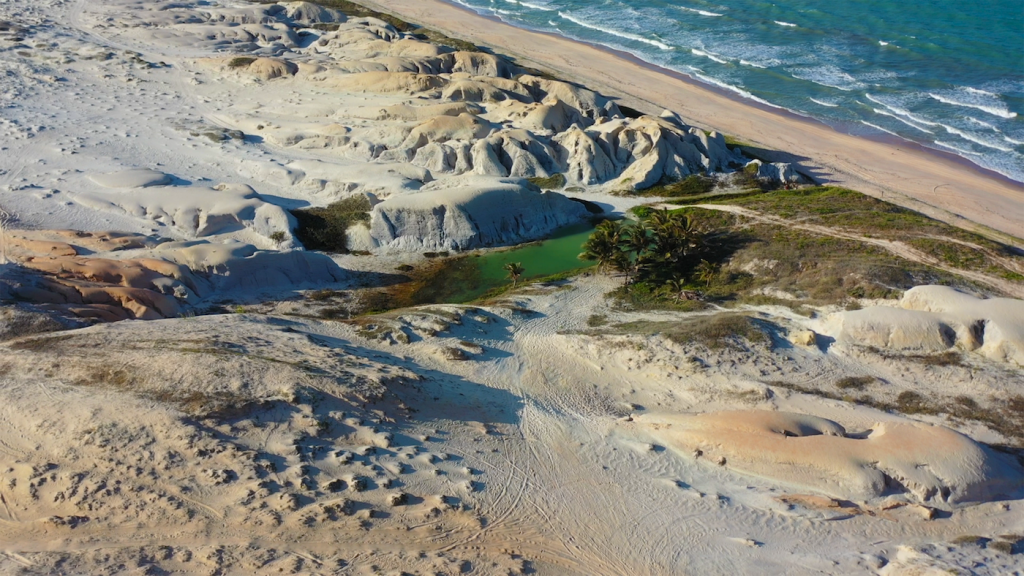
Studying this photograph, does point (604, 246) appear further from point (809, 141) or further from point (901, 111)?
point (901, 111)

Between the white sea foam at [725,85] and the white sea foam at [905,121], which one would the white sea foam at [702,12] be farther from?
the white sea foam at [905,121]

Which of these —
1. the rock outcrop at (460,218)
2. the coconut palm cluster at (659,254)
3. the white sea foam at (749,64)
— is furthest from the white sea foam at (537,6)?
the coconut palm cluster at (659,254)

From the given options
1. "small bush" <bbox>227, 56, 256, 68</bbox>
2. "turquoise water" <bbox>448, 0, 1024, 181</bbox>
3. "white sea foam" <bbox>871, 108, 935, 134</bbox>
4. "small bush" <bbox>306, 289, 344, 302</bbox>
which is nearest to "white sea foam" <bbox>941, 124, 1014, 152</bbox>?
"turquoise water" <bbox>448, 0, 1024, 181</bbox>

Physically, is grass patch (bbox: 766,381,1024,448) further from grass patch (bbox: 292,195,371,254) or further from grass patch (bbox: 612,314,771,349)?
grass patch (bbox: 292,195,371,254)

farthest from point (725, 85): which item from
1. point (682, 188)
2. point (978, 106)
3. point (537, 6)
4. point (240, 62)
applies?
point (240, 62)

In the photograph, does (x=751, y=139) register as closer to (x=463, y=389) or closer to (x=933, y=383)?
(x=933, y=383)
